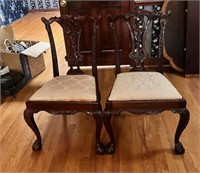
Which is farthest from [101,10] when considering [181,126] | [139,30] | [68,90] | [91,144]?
[181,126]

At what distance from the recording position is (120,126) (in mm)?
2189

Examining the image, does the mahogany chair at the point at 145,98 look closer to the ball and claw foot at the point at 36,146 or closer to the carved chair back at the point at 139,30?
the carved chair back at the point at 139,30

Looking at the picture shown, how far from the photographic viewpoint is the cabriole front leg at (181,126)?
1.68 meters

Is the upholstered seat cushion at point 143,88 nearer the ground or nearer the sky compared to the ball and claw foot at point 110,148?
nearer the sky

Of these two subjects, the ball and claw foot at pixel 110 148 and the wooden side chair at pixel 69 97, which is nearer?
the wooden side chair at pixel 69 97

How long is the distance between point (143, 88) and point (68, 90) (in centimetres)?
51

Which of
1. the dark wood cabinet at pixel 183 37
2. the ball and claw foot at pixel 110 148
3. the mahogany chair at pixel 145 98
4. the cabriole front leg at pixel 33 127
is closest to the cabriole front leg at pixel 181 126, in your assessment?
the mahogany chair at pixel 145 98

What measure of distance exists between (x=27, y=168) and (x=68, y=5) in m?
2.00

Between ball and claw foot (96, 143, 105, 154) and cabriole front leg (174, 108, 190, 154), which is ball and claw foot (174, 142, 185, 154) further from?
ball and claw foot (96, 143, 105, 154)

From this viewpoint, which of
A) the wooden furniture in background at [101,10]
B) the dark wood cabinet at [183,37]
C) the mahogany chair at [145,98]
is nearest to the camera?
the mahogany chair at [145,98]

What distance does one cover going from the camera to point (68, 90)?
1.79 meters

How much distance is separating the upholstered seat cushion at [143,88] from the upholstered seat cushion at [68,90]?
17 centimetres

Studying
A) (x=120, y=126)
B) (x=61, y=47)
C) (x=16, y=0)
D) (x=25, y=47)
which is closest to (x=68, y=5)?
(x=25, y=47)

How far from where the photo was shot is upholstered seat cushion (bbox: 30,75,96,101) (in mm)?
1736
